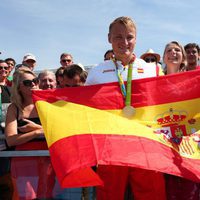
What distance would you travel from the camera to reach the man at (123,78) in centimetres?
356

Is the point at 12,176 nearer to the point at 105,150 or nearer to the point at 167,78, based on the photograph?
the point at 105,150

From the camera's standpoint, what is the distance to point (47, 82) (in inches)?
187

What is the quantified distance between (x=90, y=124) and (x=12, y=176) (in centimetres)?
108

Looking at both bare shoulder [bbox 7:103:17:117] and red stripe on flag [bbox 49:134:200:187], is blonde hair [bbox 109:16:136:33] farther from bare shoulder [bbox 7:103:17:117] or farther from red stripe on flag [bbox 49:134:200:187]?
bare shoulder [bbox 7:103:17:117]

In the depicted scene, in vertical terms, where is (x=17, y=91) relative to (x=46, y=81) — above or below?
below

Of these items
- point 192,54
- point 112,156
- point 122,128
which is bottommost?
point 112,156

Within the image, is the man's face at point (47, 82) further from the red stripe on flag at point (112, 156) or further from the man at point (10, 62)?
the man at point (10, 62)

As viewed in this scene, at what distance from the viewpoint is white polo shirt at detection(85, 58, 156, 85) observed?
391 centimetres

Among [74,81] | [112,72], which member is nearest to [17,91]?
[74,81]

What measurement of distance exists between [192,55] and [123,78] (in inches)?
94.3

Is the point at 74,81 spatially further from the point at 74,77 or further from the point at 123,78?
the point at 123,78

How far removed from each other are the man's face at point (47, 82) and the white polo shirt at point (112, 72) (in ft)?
2.93

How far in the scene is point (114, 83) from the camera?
3.85 m

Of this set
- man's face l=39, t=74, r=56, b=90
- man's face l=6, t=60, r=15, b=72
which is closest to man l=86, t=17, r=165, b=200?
man's face l=39, t=74, r=56, b=90
